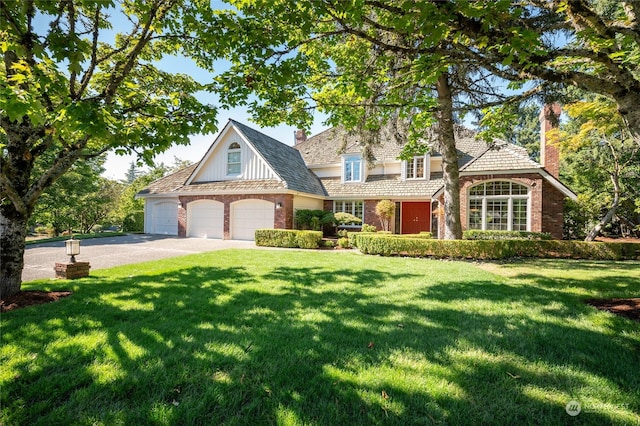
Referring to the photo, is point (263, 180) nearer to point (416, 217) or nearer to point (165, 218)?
point (165, 218)

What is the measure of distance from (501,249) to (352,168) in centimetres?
1130

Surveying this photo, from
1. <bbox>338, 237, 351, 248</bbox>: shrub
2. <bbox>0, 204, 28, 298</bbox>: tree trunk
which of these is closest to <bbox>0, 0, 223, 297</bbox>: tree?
<bbox>0, 204, 28, 298</bbox>: tree trunk

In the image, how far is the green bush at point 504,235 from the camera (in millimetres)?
13609

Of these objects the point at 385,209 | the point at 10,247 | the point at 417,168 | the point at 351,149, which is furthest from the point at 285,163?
the point at 10,247

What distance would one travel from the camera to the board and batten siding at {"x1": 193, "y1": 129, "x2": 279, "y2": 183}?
1764 centimetres

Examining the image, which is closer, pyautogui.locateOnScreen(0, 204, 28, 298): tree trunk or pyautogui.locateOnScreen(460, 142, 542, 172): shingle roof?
pyautogui.locateOnScreen(0, 204, 28, 298): tree trunk

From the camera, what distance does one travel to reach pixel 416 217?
19.1m

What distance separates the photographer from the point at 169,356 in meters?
3.14

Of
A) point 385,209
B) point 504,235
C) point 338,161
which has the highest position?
point 338,161

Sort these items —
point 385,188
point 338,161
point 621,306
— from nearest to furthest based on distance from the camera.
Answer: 1. point 621,306
2. point 385,188
3. point 338,161

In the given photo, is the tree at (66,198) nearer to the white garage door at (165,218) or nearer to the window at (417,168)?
the white garage door at (165,218)

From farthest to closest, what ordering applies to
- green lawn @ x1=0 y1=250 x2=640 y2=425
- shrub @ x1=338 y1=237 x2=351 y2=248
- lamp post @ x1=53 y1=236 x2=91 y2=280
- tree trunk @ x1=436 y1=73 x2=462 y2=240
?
1. shrub @ x1=338 y1=237 x2=351 y2=248
2. tree trunk @ x1=436 y1=73 x2=462 y2=240
3. lamp post @ x1=53 y1=236 x2=91 y2=280
4. green lawn @ x1=0 y1=250 x2=640 y2=425

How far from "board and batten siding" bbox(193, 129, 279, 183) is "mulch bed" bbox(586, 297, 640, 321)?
570 inches

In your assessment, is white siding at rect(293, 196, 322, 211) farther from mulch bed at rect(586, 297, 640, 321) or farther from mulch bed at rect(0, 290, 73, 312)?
mulch bed at rect(586, 297, 640, 321)
